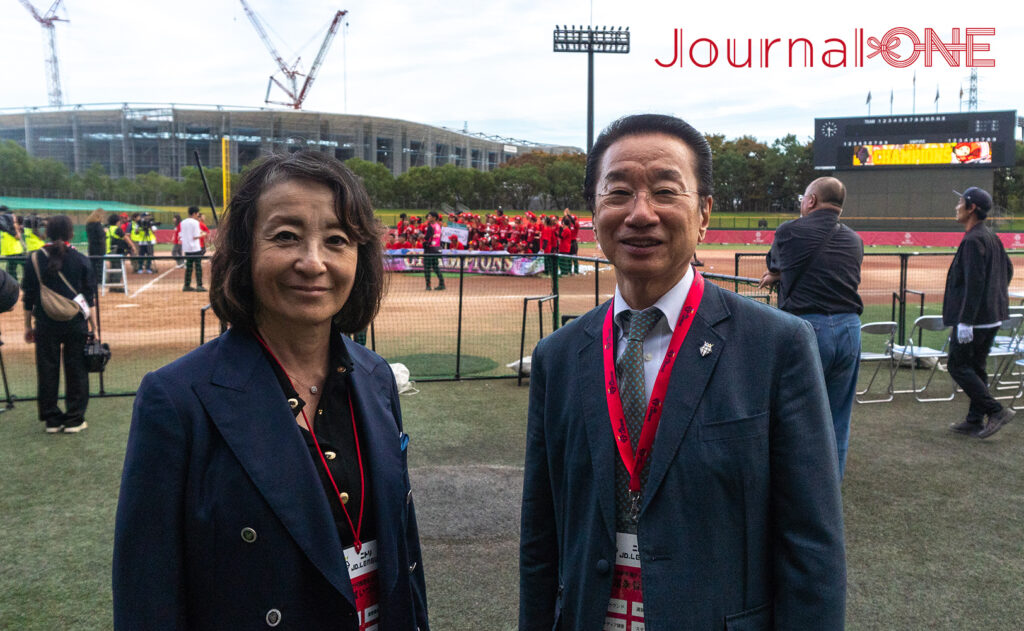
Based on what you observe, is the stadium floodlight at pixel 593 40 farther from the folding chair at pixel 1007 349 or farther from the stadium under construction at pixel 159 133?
the stadium under construction at pixel 159 133

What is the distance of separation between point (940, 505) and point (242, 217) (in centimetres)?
481

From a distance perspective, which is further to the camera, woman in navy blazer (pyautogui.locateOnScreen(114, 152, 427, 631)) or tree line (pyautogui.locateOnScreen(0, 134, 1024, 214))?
tree line (pyautogui.locateOnScreen(0, 134, 1024, 214))

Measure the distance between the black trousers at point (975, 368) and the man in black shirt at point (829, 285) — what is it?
84.4 inches

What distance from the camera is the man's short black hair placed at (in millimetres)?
1744

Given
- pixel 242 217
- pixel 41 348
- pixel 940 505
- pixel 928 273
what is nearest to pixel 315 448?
pixel 242 217

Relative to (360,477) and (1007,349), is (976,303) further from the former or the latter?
(360,477)

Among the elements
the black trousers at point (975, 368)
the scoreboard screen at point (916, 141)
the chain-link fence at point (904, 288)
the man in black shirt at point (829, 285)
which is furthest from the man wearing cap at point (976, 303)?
the scoreboard screen at point (916, 141)

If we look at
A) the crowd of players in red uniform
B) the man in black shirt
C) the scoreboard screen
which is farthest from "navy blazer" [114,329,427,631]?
the scoreboard screen

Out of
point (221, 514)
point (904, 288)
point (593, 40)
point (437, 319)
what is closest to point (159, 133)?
point (593, 40)

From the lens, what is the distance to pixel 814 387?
1.58 metres

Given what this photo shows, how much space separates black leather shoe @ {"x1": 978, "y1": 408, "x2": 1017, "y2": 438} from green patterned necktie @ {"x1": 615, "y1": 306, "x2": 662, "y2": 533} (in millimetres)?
5713

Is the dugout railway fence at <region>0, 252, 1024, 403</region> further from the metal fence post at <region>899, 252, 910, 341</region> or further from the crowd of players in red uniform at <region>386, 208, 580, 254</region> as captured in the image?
the crowd of players in red uniform at <region>386, 208, 580, 254</region>

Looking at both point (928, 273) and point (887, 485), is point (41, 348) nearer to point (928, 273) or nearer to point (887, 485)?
point (887, 485)

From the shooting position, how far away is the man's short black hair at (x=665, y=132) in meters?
1.74
